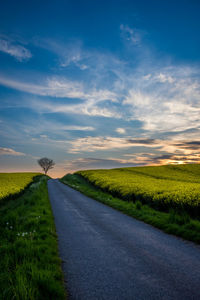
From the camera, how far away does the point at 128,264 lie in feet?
17.9

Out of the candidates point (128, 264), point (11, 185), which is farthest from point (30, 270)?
point (11, 185)

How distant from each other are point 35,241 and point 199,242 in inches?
238

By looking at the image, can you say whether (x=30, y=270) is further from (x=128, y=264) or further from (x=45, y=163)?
(x=45, y=163)

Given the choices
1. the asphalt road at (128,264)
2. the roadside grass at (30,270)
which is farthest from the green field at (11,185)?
the asphalt road at (128,264)

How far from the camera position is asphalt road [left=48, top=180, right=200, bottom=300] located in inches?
164

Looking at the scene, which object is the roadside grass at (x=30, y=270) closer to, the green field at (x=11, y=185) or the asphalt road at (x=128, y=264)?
the asphalt road at (x=128, y=264)

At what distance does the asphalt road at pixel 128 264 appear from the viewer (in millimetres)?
4176

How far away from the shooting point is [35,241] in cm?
697

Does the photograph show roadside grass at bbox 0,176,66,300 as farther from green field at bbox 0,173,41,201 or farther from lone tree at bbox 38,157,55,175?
lone tree at bbox 38,157,55,175

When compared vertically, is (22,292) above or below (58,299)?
above

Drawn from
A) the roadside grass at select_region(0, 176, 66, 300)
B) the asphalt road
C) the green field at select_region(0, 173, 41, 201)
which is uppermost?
the roadside grass at select_region(0, 176, 66, 300)

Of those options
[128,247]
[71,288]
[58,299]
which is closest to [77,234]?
[128,247]

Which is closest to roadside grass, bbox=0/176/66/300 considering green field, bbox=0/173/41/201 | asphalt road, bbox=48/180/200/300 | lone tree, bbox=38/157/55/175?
asphalt road, bbox=48/180/200/300

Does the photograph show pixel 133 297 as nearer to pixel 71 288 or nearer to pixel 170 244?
pixel 71 288
